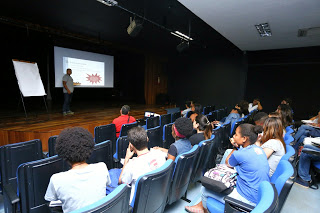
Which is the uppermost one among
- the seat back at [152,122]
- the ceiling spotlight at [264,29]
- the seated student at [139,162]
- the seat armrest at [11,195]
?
the ceiling spotlight at [264,29]

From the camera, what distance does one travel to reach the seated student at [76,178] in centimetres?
106

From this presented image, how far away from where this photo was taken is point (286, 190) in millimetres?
1184

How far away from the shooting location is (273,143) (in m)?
1.98

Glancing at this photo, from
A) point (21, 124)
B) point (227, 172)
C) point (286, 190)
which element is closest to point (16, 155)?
point (227, 172)

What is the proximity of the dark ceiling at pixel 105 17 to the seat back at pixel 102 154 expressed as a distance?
131 inches

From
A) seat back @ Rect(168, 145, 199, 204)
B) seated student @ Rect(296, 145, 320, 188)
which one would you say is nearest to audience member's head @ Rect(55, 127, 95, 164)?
seat back @ Rect(168, 145, 199, 204)

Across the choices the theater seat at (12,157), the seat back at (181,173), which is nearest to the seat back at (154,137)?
the seat back at (181,173)

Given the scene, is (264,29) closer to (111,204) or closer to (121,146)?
(121,146)

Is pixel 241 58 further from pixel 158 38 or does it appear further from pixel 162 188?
pixel 162 188

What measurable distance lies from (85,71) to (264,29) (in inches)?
278

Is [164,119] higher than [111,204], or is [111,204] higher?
[111,204]

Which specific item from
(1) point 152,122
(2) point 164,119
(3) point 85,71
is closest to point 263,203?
(1) point 152,122

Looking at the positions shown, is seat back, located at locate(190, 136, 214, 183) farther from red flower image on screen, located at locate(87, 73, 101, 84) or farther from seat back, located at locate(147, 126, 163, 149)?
red flower image on screen, located at locate(87, 73, 101, 84)

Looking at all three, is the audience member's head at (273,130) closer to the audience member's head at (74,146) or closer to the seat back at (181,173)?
the seat back at (181,173)
